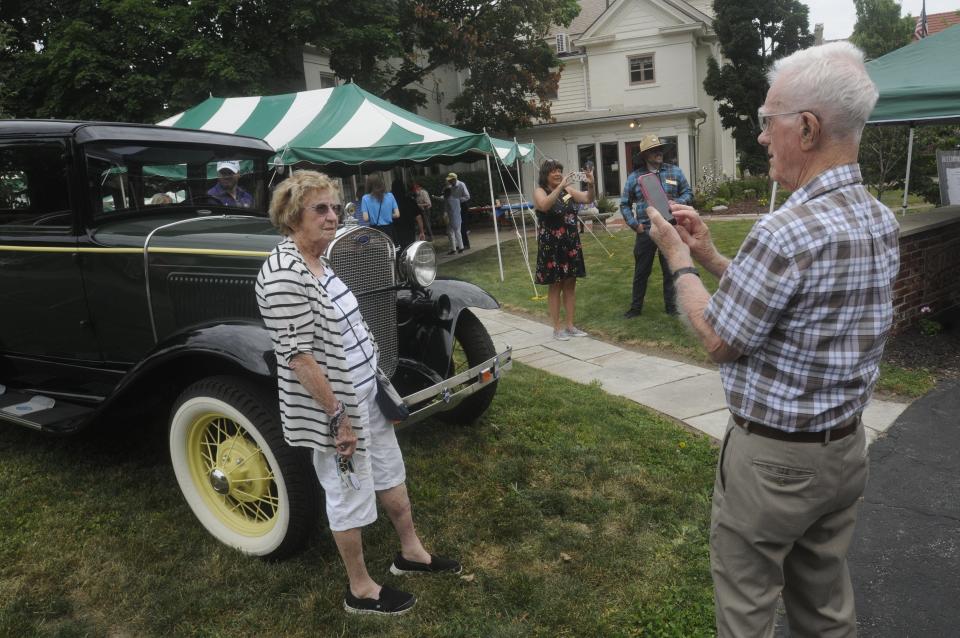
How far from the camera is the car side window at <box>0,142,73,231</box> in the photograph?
3.94m

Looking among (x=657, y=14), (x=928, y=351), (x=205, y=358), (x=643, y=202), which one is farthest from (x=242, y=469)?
(x=657, y=14)

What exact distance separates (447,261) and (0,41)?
8.10 metres

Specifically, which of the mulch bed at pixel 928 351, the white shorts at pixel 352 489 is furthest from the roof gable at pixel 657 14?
the white shorts at pixel 352 489

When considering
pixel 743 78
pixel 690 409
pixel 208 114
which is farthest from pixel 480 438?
pixel 743 78

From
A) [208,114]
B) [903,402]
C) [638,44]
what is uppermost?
[638,44]

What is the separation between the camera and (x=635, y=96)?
83.9 ft

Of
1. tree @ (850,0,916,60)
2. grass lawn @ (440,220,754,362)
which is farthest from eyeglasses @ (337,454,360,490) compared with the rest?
tree @ (850,0,916,60)

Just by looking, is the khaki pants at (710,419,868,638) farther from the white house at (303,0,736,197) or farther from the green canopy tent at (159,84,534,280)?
the white house at (303,0,736,197)

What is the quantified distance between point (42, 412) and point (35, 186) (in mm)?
1326

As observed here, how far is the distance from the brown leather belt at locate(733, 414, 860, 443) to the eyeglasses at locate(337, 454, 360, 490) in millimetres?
1430

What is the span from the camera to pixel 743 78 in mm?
22328

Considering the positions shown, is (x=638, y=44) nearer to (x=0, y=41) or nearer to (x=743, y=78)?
(x=743, y=78)

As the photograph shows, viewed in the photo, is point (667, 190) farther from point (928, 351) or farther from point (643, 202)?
point (928, 351)

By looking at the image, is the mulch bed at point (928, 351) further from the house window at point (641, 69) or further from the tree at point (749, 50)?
the house window at point (641, 69)
